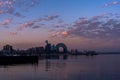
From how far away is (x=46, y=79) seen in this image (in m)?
31.4

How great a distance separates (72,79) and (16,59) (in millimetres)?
63958

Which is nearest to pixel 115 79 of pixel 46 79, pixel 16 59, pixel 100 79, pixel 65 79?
pixel 100 79

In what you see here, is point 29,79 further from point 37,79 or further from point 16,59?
point 16,59

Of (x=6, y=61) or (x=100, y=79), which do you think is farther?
(x=6, y=61)

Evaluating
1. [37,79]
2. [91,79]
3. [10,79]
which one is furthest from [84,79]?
[10,79]

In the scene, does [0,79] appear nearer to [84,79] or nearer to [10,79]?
[10,79]

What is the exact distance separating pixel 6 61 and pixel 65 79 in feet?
185

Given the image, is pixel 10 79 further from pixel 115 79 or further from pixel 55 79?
pixel 115 79

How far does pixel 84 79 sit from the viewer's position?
3175cm

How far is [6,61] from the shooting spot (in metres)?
84.1

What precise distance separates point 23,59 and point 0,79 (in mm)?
68229

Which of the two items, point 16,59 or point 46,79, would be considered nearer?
point 46,79

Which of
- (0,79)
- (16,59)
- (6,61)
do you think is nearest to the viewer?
(0,79)

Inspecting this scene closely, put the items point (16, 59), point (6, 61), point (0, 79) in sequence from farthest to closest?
point (16, 59) → point (6, 61) → point (0, 79)
